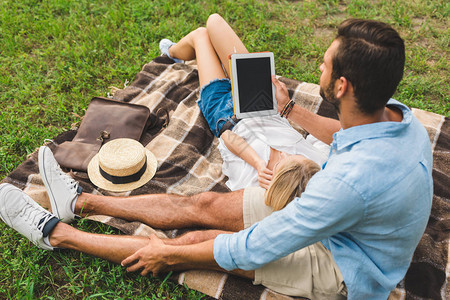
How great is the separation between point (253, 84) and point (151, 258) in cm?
157

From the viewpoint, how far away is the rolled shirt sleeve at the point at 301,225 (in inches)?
70.0

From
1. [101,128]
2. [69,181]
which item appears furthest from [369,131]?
[101,128]

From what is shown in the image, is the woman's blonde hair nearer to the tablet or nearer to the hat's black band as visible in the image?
the tablet

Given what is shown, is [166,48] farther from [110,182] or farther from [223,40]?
[110,182]

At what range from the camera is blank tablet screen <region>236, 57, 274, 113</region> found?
306cm

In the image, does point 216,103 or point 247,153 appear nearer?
point 247,153

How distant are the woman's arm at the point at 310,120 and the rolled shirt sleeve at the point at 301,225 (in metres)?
1.36

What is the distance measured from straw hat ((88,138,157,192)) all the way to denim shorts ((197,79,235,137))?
0.73 m

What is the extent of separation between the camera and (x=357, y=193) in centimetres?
176

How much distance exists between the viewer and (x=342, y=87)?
2.02 meters

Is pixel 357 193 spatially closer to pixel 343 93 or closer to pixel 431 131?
pixel 343 93

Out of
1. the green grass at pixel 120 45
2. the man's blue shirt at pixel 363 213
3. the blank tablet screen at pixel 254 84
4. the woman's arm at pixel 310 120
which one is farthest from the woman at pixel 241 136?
the green grass at pixel 120 45

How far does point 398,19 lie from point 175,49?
10.7 feet

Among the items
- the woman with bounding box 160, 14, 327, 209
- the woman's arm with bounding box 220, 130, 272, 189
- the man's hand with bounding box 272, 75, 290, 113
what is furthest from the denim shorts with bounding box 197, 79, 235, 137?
the man's hand with bounding box 272, 75, 290, 113
